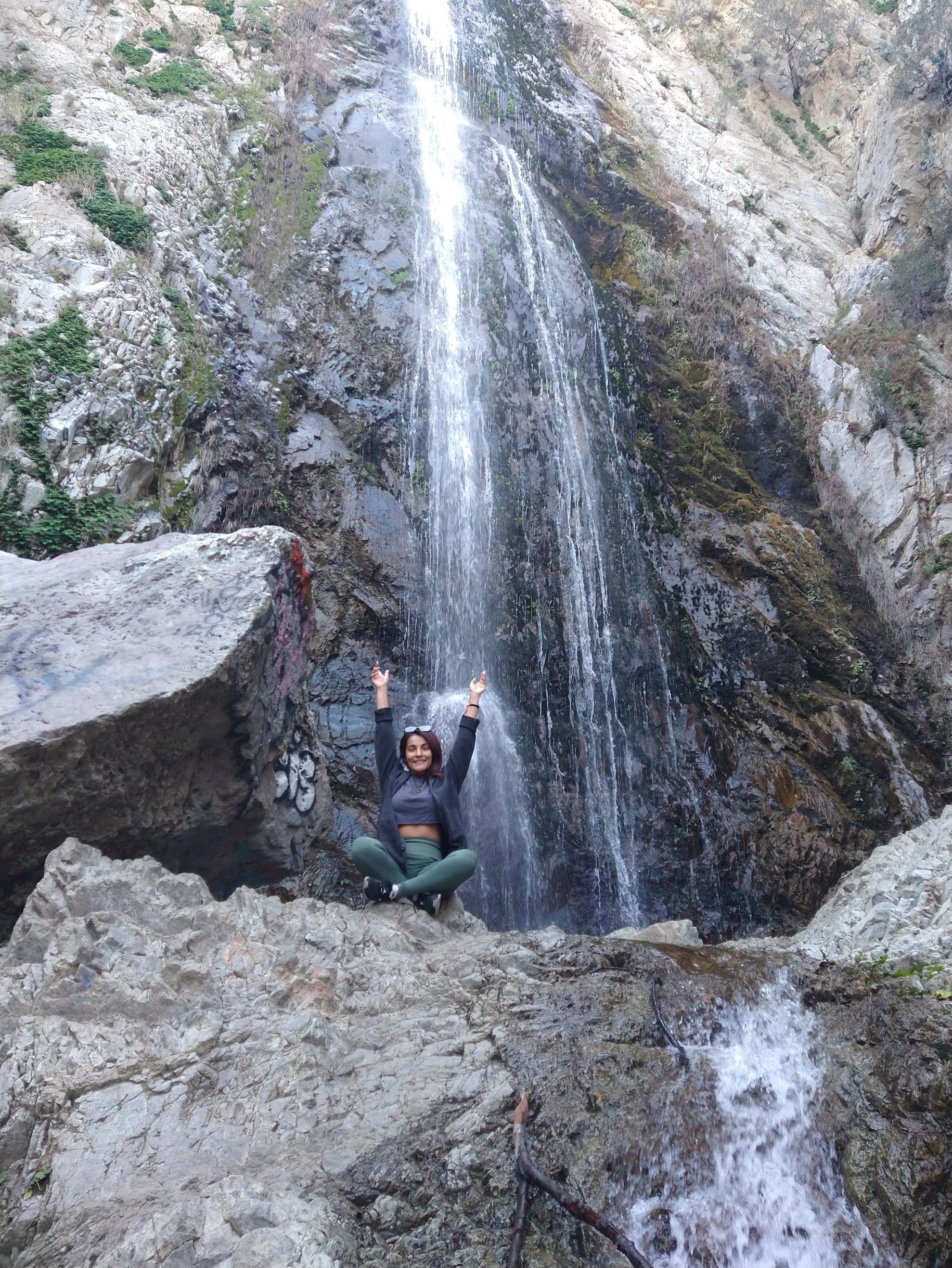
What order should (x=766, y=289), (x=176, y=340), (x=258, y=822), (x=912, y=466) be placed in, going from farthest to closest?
(x=766, y=289), (x=912, y=466), (x=176, y=340), (x=258, y=822)

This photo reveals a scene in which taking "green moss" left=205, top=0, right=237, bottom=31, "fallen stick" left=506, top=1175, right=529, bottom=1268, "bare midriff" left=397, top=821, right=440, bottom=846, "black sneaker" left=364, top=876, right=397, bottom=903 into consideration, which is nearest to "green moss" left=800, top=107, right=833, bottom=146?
"green moss" left=205, top=0, right=237, bottom=31

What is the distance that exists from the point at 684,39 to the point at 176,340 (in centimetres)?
1823

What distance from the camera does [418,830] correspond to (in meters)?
4.79

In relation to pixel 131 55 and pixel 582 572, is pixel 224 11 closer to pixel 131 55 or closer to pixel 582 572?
pixel 131 55

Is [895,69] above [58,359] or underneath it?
above

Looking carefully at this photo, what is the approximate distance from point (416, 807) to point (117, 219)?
8.53m

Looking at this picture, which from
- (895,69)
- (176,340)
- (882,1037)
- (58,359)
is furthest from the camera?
(895,69)

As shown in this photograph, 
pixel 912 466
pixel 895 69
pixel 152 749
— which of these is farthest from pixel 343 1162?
pixel 895 69

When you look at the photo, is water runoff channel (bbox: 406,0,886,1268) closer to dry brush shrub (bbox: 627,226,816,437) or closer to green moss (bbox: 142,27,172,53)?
dry brush shrub (bbox: 627,226,816,437)

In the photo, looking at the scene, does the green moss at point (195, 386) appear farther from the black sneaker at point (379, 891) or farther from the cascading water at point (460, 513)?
the black sneaker at point (379, 891)

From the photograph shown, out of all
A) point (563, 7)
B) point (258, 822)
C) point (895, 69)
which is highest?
point (895, 69)

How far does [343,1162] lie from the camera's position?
2857 millimetres

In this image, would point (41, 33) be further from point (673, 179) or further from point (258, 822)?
point (258, 822)

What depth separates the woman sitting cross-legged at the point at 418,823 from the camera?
4660mm
